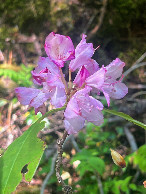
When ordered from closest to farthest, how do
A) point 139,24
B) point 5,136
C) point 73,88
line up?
point 73,88
point 5,136
point 139,24

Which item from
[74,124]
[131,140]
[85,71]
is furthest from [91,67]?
[131,140]

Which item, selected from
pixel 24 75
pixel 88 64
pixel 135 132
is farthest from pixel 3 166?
pixel 135 132

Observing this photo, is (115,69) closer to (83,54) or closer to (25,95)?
(83,54)

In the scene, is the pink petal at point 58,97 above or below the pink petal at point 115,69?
below

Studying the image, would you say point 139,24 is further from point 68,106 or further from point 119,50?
point 68,106

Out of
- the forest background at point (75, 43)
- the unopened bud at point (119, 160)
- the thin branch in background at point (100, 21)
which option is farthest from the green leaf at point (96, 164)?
the thin branch in background at point (100, 21)

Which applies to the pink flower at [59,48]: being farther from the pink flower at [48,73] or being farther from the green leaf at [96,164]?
the green leaf at [96,164]

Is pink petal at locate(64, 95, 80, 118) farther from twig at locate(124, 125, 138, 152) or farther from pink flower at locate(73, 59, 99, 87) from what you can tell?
twig at locate(124, 125, 138, 152)
